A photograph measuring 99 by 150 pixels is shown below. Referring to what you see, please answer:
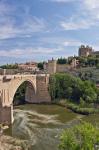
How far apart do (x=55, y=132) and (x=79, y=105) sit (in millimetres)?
11260

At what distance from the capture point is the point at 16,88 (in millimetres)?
37000

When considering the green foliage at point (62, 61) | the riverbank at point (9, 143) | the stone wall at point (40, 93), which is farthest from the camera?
the green foliage at point (62, 61)

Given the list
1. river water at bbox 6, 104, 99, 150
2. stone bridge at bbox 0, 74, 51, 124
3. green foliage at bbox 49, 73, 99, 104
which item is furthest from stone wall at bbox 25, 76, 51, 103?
river water at bbox 6, 104, 99, 150

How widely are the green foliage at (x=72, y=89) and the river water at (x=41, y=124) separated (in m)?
2.73

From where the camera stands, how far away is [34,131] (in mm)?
27281

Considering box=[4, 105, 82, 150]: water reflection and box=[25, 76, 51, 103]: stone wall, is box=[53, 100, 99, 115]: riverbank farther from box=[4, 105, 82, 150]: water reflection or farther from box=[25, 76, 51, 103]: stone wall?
box=[25, 76, 51, 103]: stone wall

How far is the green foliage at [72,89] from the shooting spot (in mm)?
39347

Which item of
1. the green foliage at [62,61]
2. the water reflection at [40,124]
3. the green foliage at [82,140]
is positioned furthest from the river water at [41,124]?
the green foliage at [62,61]

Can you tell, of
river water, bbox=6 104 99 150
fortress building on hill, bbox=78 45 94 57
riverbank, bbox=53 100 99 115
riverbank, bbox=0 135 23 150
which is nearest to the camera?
riverbank, bbox=0 135 23 150

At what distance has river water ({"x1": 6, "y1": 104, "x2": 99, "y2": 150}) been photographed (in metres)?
23.8

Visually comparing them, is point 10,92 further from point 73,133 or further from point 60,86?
point 73,133

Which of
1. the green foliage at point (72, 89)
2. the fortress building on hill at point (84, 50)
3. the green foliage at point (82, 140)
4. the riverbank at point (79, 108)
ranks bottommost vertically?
the riverbank at point (79, 108)

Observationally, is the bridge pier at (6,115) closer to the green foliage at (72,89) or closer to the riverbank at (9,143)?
the riverbank at (9,143)

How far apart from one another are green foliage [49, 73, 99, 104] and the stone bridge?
1087 millimetres
